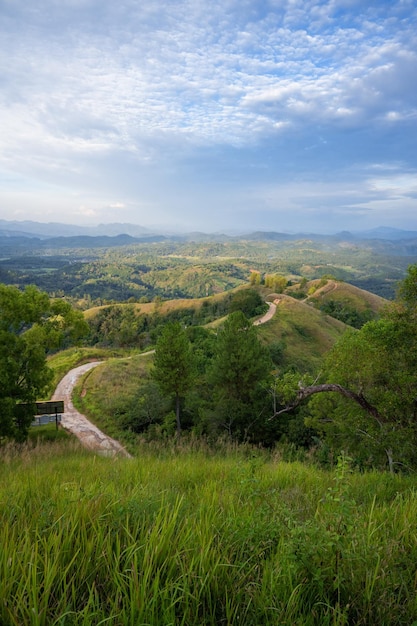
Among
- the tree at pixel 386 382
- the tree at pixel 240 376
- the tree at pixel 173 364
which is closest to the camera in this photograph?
the tree at pixel 386 382

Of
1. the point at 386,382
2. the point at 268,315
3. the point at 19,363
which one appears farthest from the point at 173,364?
the point at 268,315

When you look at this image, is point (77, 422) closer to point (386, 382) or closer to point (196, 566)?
point (386, 382)

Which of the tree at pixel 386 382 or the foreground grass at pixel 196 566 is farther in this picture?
the tree at pixel 386 382

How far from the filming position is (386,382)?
36.6ft

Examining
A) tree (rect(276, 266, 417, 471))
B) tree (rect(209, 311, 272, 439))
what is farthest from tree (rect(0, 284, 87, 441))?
tree (rect(276, 266, 417, 471))

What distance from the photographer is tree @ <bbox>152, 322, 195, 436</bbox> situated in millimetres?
20672

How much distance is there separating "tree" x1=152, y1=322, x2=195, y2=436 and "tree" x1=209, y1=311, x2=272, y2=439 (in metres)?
1.96

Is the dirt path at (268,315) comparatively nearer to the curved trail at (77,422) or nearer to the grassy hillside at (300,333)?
the grassy hillside at (300,333)

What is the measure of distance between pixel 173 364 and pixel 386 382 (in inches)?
484

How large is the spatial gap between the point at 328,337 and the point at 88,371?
42.2 m

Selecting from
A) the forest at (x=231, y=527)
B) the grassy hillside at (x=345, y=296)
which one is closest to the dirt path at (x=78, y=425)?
the forest at (x=231, y=527)

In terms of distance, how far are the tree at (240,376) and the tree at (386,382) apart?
8.70 m

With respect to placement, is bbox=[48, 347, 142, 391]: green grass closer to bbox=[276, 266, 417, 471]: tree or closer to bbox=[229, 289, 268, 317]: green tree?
bbox=[229, 289, 268, 317]: green tree

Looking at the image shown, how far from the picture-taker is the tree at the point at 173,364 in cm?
2067
